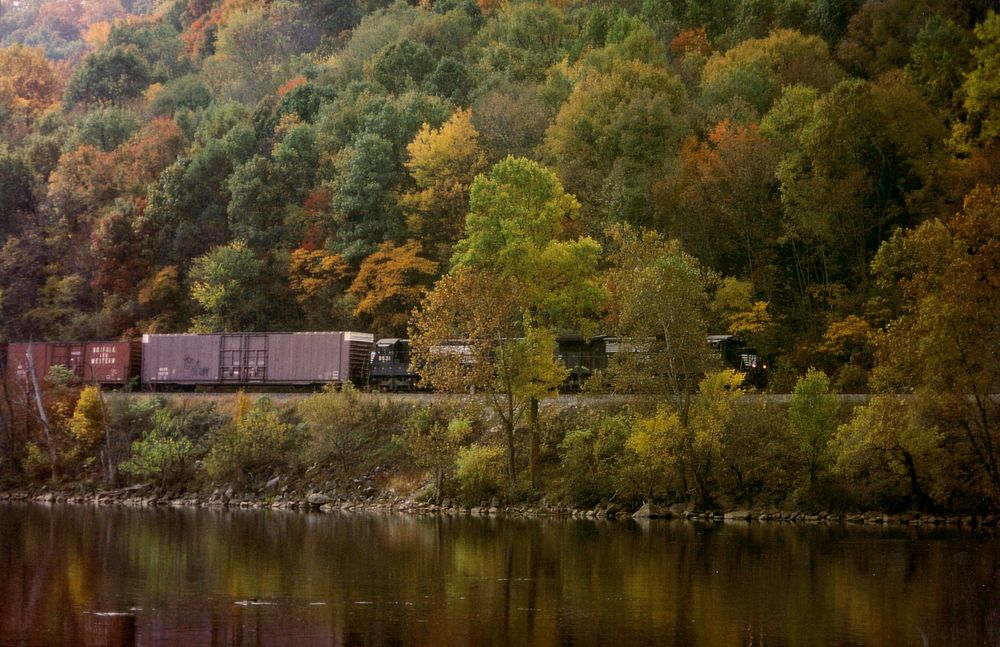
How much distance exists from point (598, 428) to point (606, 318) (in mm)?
8011

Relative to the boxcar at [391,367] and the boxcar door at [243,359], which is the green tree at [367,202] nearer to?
the boxcar door at [243,359]

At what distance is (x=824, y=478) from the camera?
48.0 metres

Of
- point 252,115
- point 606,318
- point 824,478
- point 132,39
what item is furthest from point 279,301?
point 132,39

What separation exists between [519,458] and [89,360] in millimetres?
30142

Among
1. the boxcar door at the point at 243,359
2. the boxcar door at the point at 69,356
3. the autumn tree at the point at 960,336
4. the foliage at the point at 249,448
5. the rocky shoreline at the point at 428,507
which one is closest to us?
the autumn tree at the point at 960,336

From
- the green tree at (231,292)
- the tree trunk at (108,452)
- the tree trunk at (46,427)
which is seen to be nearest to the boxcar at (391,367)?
the tree trunk at (108,452)

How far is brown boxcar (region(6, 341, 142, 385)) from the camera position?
71.6 metres

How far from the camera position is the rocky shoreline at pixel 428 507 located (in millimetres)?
46472

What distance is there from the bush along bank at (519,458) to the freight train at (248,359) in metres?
3.40

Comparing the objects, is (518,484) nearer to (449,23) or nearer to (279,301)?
(279,301)

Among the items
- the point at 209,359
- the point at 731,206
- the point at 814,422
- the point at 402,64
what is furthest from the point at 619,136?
the point at 402,64

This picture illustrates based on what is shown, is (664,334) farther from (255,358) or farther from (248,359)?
(248,359)

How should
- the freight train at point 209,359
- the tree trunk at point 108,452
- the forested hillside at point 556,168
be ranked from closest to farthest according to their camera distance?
the forested hillside at point 556,168 < the tree trunk at point 108,452 < the freight train at point 209,359

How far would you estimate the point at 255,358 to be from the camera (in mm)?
69688
